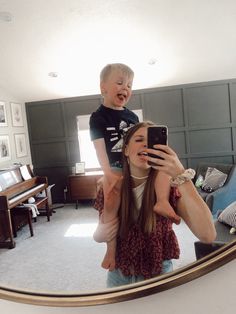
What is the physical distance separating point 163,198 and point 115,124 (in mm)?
188

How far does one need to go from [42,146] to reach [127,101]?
0.74 feet

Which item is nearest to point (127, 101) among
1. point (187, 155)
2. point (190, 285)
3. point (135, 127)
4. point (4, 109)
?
point (135, 127)

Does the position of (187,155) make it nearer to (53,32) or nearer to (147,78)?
(147,78)

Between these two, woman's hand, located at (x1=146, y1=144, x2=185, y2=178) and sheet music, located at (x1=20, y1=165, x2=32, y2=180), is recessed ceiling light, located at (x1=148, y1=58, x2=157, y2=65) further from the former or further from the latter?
sheet music, located at (x1=20, y1=165, x2=32, y2=180)

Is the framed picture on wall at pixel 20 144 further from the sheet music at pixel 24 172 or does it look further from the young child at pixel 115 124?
the young child at pixel 115 124

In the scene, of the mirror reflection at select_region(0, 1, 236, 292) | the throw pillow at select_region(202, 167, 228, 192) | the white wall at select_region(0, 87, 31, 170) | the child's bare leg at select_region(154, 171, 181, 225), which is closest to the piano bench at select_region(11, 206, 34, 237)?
the mirror reflection at select_region(0, 1, 236, 292)

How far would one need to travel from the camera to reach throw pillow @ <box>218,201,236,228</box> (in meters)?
0.49

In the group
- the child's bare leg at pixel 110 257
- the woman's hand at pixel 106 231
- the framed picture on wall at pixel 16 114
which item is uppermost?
the framed picture on wall at pixel 16 114

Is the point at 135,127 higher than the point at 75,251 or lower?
higher

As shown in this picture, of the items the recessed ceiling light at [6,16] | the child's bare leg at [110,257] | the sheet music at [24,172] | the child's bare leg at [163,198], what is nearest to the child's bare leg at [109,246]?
the child's bare leg at [110,257]

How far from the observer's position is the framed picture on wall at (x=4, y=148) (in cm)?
62

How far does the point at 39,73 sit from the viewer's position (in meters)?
0.55

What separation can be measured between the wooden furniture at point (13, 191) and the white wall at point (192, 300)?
0.22m

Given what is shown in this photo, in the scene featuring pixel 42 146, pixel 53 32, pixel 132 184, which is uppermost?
pixel 53 32
